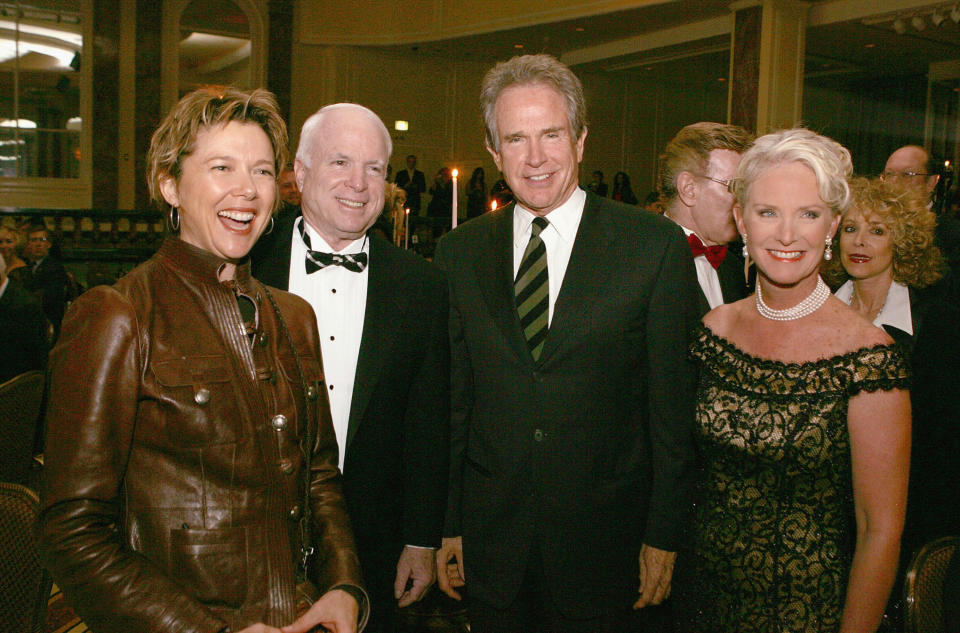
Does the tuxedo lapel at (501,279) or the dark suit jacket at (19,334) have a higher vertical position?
the tuxedo lapel at (501,279)

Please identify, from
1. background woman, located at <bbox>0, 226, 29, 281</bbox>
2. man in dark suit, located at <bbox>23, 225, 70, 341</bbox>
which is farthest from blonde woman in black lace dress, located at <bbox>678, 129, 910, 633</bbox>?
background woman, located at <bbox>0, 226, 29, 281</bbox>

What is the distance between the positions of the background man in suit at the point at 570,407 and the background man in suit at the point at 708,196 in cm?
76

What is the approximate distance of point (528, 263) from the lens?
7.07 ft

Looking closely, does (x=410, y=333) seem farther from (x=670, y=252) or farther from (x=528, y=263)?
(x=670, y=252)

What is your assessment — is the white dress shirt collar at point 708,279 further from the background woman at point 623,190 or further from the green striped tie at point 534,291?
the background woman at point 623,190

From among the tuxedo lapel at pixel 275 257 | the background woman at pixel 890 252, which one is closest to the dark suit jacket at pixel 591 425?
the tuxedo lapel at pixel 275 257

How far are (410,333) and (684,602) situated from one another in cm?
102

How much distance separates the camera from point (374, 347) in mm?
2078

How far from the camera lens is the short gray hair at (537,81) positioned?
2166 mm

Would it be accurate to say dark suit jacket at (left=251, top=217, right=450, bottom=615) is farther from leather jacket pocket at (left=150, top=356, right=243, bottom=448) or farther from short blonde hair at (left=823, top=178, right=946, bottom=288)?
short blonde hair at (left=823, top=178, right=946, bottom=288)

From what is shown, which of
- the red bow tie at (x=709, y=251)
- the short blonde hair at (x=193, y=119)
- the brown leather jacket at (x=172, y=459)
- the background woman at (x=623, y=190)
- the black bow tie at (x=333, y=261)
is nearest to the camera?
the brown leather jacket at (x=172, y=459)

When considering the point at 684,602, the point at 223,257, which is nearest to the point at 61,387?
the point at 223,257

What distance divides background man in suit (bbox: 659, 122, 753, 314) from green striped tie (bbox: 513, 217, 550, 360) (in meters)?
0.85

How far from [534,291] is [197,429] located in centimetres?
102
